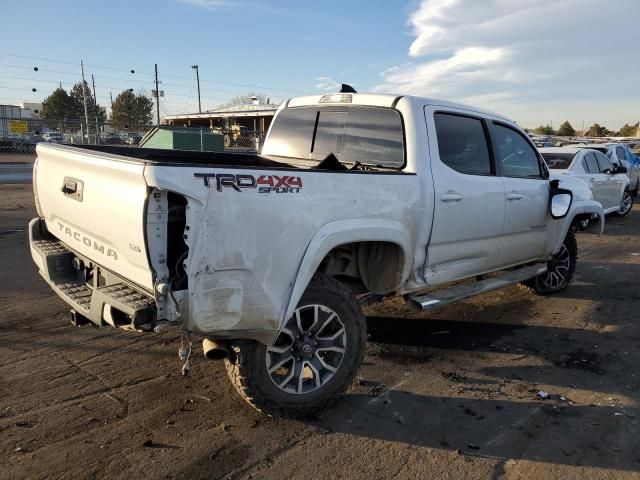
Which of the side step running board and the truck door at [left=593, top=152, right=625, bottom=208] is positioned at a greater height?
the truck door at [left=593, top=152, right=625, bottom=208]

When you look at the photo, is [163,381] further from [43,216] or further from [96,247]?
[43,216]

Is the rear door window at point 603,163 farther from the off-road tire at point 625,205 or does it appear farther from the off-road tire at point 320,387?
the off-road tire at point 320,387

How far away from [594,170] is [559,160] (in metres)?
1.01

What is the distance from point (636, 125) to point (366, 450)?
88.0 metres

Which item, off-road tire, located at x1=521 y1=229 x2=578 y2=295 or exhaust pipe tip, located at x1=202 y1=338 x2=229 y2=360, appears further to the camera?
off-road tire, located at x1=521 y1=229 x2=578 y2=295

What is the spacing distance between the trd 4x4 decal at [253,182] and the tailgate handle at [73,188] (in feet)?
3.63

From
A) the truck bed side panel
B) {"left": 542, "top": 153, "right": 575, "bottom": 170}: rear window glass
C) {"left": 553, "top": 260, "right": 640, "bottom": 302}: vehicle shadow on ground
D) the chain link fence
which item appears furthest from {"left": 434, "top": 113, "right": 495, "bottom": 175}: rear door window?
the chain link fence

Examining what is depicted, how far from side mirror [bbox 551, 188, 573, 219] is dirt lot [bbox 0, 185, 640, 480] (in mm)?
1157

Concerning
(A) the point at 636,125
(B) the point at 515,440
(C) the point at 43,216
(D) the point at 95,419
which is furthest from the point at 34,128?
(A) the point at 636,125

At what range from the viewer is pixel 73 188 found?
11.1 ft

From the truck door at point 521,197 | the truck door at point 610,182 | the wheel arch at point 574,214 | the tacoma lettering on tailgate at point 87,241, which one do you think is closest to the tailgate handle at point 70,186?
the tacoma lettering on tailgate at point 87,241

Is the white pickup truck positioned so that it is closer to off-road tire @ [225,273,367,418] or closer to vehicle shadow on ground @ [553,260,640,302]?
off-road tire @ [225,273,367,418]

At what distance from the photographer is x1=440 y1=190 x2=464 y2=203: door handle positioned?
4043 millimetres

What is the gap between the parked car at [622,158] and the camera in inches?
545
